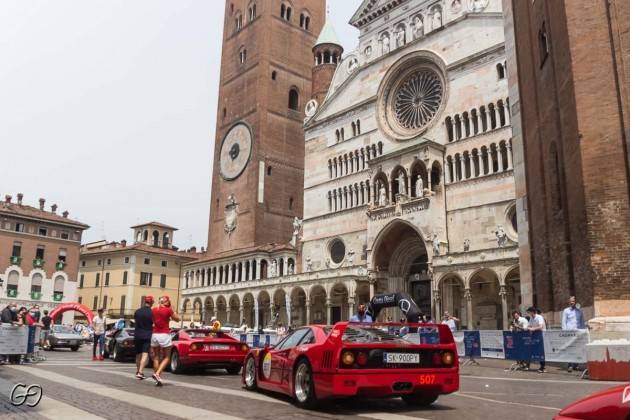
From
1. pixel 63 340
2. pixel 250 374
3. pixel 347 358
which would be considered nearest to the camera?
pixel 347 358

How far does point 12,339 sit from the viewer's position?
14.7 meters

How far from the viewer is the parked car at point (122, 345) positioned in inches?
666

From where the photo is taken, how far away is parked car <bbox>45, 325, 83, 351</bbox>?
24406mm

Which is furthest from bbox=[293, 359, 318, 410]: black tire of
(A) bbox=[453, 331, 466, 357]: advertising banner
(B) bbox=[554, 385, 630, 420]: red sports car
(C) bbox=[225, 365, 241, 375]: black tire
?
(A) bbox=[453, 331, 466, 357]: advertising banner

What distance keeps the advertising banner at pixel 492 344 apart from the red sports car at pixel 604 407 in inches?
563

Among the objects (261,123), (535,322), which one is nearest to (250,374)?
(535,322)

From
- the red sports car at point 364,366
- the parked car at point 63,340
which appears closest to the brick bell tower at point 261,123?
the parked car at point 63,340

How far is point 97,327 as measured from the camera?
725 inches

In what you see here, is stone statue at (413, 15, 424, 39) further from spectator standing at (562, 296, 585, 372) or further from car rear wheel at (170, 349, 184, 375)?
car rear wheel at (170, 349, 184, 375)

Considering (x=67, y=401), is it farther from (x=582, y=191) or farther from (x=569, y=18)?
(x=569, y=18)

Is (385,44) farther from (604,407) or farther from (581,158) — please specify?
(604,407)

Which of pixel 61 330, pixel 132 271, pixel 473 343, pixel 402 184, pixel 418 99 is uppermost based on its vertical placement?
pixel 418 99

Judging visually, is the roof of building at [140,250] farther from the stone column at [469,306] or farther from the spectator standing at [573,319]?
the spectator standing at [573,319]

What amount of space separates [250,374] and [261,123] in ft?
155
